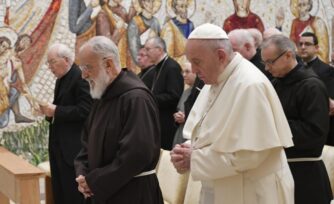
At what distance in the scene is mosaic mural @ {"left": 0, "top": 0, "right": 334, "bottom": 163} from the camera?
28.9ft

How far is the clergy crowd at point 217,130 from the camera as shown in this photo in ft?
11.0

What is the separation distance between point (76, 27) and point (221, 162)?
6303mm

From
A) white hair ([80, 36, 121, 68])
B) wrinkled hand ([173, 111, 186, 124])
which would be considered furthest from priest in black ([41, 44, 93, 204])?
white hair ([80, 36, 121, 68])

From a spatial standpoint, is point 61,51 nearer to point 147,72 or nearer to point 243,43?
point 243,43

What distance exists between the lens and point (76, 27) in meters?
9.23

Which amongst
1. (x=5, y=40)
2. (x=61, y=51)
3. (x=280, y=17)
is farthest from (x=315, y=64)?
(x=5, y=40)

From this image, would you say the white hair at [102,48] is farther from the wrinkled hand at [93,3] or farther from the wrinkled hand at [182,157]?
the wrinkled hand at [93,3]

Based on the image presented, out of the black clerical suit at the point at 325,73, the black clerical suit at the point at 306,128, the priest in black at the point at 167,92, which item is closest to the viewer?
the black clerical suit at the point at 306,128

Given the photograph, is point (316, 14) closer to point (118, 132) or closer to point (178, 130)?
point (178, 130)

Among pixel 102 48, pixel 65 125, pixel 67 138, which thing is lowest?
pixel 67 138

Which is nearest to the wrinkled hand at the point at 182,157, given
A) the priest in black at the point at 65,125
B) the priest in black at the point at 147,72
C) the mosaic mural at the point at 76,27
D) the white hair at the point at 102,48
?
the white hair at the point at 102,48

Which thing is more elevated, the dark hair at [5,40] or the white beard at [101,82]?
the white beard at [101,82]

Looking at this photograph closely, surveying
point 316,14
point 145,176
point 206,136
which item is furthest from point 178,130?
point 316,14

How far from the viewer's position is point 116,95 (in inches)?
158
